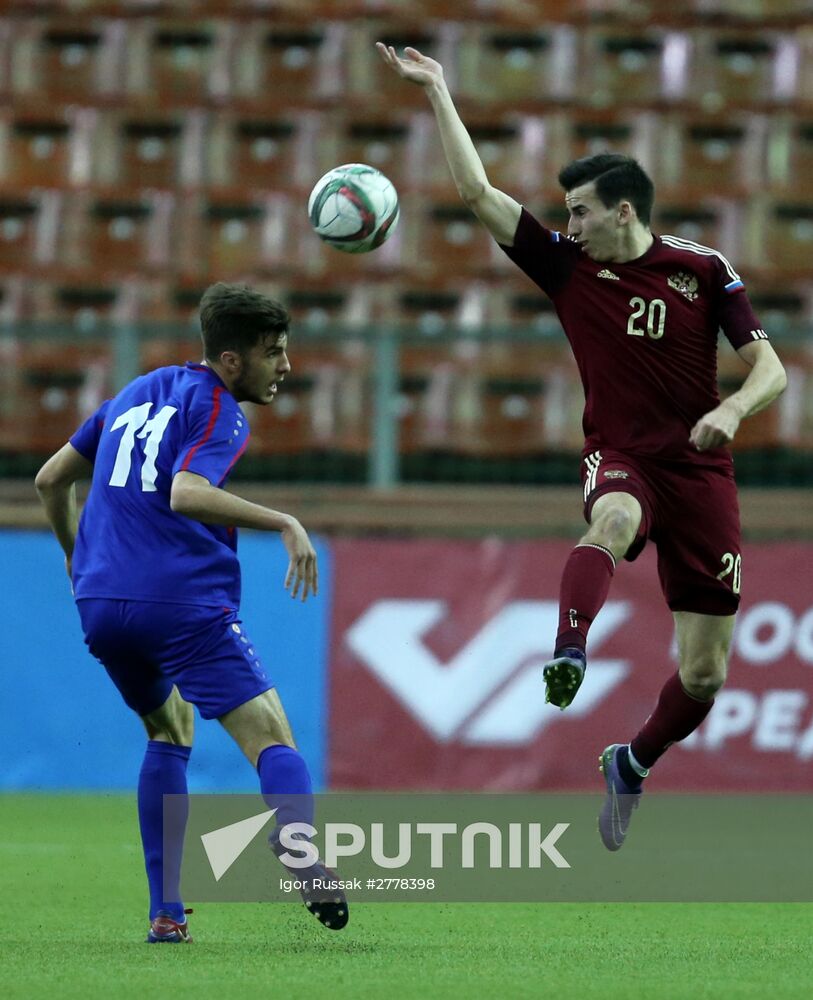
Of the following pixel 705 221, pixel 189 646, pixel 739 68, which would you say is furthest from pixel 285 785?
pixel 739 68

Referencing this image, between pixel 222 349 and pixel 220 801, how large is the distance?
4713 millimetres

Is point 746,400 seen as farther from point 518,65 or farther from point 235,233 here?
point 518,65

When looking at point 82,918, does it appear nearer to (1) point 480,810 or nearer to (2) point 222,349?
(2) point 222,349

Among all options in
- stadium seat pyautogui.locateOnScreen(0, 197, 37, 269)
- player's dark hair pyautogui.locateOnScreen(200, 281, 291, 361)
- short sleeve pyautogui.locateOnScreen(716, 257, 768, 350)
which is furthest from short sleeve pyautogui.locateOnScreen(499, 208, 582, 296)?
stadium seat pyautogui.locateOnScreen(0, 197, 37, 269)

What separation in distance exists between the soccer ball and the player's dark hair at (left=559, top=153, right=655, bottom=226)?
1.94ft

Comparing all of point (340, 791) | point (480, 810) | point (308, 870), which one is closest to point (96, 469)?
point (308, 870)

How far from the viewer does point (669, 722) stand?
620 cm

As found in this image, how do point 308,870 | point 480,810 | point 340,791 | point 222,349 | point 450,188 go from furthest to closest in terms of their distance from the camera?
1. point 450,188
2. point 340,791
3. point 480,810
4. point 222,349
5. point 308,870

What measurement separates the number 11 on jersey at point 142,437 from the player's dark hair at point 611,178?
1.71 metres

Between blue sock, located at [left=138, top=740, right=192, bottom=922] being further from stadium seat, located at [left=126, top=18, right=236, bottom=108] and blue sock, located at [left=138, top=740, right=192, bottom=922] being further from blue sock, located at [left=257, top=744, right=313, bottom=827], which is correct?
stadium seat, located at [left=126, top=18, right=236, bottom=108]

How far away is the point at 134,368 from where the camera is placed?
10219 millimetres

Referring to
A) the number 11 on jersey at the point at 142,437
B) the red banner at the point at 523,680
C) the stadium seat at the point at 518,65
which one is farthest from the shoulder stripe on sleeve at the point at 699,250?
the stadium seat at the point at 518,65

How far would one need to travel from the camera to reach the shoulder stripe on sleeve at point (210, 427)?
467 cm

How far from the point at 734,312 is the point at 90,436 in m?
2.15
